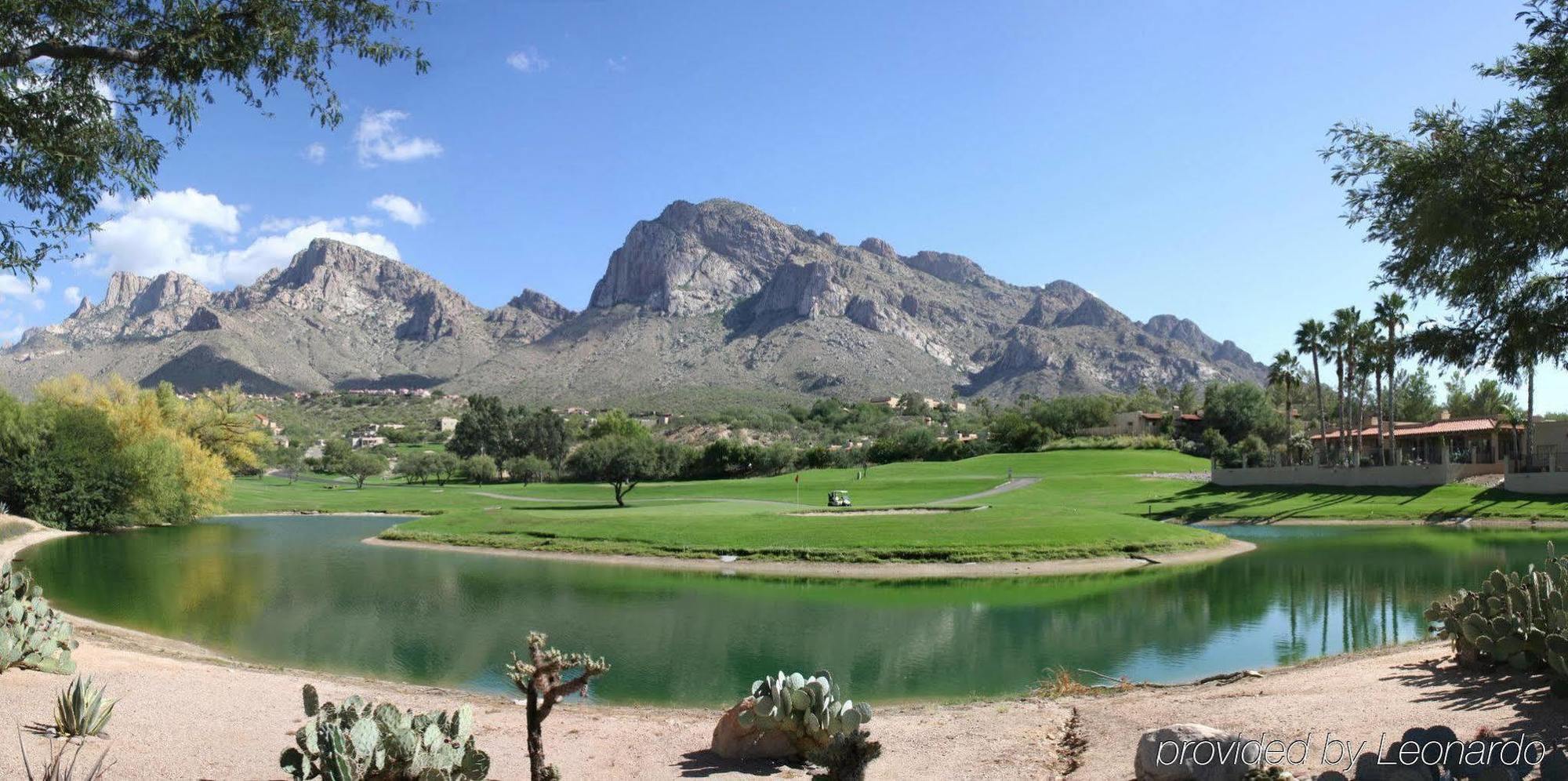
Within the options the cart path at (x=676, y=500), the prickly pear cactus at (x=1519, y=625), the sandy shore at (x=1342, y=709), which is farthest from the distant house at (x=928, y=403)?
the prickly pear cactus at (x=1519, y=625)

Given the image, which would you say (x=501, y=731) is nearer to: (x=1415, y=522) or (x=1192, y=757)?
(x=1192, y=757)

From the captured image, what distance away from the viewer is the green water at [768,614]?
709 inches

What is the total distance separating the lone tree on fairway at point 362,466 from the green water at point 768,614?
58.9 m

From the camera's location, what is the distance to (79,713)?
29.1 feet

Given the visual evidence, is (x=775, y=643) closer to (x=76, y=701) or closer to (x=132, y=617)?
(x=76, y=701)

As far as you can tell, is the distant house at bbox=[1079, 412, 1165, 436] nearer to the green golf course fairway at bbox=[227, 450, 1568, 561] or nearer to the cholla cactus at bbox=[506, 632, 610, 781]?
the green golf course fairway at bbox=[227, 450, 1568, 561]

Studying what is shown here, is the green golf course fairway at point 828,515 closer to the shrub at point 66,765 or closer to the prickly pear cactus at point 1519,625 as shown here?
the prickly pear cactus at point 1519,625

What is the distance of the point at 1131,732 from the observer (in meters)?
10.2

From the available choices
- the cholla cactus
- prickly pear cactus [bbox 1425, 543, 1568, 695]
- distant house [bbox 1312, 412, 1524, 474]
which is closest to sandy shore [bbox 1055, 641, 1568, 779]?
prickly pear cactus [bbox 1425, 543, 1568, 695]

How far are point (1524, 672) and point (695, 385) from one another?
16042 cm

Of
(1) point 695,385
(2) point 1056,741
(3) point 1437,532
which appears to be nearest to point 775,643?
(2) point 1056,741

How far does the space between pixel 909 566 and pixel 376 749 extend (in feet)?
92.9

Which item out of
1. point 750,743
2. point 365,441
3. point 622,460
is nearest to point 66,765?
point 750,743

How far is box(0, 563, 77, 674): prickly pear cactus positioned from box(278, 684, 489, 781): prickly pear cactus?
6.57m
